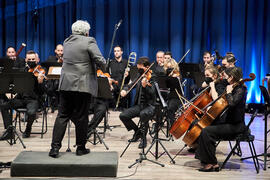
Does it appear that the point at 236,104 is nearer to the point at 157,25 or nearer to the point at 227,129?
the point at 227,129

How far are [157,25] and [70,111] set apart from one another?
5.75 metres

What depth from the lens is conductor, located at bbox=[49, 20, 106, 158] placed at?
3.64 m

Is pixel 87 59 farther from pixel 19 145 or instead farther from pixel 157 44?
pixel 157 44

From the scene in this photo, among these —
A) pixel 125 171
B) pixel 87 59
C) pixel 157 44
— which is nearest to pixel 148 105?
pixel 125 171

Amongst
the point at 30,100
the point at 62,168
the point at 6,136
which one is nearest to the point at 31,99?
the point at 30,100

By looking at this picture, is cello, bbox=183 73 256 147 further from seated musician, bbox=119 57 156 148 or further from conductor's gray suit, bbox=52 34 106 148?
conductor's gray suit, bbox=52 34 106 148

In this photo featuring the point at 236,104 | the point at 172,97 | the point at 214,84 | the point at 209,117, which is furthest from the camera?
the point at 172,97

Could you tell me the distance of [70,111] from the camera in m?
3.82

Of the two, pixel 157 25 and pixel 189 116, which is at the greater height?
pixel 157 25

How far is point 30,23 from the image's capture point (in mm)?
9016

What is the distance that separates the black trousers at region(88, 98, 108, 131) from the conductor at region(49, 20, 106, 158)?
1.30m

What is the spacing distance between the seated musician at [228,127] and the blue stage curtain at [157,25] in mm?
5050

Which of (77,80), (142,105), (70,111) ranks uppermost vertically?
(77,80)

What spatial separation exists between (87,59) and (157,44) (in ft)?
18.6
